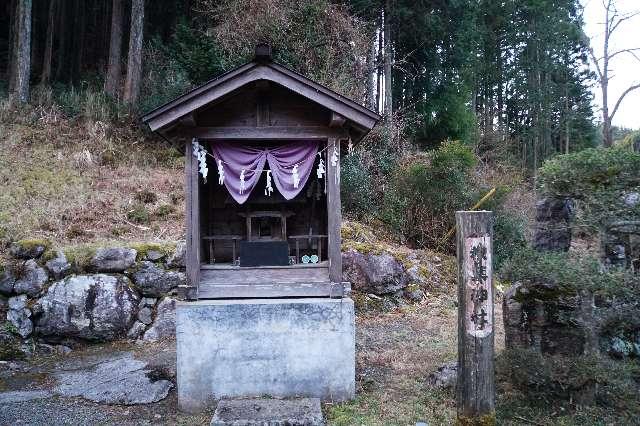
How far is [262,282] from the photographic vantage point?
6203 mm

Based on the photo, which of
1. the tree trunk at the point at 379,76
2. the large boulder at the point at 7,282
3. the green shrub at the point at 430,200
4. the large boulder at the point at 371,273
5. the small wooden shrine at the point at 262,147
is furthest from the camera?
the tree trunk at the point at 379,76

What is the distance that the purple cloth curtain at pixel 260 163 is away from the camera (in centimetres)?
630

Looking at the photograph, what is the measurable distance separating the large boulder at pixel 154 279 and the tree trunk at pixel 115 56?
9687 millimetres

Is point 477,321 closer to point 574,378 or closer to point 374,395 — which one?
point 574,378

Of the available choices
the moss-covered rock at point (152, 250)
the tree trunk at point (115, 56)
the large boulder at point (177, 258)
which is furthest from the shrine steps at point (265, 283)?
the tree trunk at point (115, 56)

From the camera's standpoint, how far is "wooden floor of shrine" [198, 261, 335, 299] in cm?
609

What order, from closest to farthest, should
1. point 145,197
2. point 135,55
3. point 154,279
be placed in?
1. point 154,279
2. point 145,197
3. point 135,55

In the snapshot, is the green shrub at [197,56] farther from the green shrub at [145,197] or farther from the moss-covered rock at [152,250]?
the moss-covered rock at [152,250]

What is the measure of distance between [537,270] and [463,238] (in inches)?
47.6

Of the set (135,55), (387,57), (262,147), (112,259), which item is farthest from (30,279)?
(387,57)

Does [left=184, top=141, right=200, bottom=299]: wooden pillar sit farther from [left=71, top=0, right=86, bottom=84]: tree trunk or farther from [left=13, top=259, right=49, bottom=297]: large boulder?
[left=71, top=0, right=86, bottom=84]: tree trunk

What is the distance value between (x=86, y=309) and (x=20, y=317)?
107cm

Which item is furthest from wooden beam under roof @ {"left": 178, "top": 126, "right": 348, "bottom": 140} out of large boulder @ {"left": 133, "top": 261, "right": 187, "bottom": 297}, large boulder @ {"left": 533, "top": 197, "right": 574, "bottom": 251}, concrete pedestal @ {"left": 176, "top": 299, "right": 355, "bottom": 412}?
large boulder @ {"left": 133, "top": 261, "right": 187, "bottom": 297}

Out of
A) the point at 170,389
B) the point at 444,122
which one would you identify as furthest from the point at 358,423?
the point at 444,122
